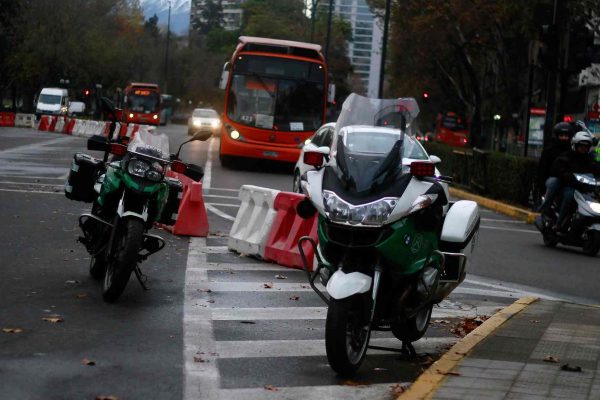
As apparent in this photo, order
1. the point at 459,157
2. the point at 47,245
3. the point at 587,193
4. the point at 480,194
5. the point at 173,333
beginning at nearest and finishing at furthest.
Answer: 1. the point at 173,333
2. the point at 47,245
3. the point at 587,193
4. the point at 480,194
5. the point at 459,157

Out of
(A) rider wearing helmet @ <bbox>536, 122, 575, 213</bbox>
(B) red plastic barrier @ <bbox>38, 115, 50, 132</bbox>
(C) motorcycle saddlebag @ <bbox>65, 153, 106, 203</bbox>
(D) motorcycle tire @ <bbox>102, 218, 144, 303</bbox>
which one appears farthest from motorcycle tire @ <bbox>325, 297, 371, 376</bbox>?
(B) red plastic barrier @ <bbox>38, 115, 50, 132</bbox>

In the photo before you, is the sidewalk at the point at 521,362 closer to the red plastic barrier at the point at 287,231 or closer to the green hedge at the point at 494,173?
the red plastic barrier at the point at 287,231

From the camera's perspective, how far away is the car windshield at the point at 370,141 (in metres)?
7.78

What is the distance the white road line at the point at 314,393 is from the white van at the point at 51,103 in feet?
228

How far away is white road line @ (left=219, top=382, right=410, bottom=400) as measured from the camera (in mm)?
6969

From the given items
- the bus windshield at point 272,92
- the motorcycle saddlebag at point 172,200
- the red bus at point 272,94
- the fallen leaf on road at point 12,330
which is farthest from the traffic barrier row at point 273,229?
the bus windshield at point 272,92

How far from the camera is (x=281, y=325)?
9.46 meters

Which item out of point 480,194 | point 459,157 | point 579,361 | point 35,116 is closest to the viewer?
point 579,361

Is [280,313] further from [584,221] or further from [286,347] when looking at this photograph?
[584,221]

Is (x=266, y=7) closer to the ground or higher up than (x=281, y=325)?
higher up

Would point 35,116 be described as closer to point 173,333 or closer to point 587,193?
point 587,193

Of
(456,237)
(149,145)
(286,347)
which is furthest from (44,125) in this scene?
(456,237)

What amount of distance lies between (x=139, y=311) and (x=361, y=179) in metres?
2.64

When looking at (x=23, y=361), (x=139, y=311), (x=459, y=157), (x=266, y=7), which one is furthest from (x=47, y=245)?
(x=266, y=7)
